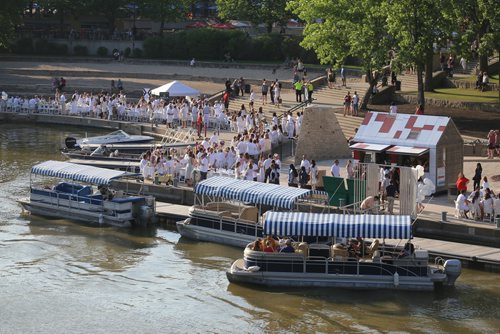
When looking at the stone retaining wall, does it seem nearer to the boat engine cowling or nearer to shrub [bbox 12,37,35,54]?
the boat engine cowling

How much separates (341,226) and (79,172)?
1453 centimetres

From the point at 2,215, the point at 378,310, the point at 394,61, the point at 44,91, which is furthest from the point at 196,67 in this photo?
the point at 378,310

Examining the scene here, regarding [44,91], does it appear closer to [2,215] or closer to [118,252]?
[2,215]

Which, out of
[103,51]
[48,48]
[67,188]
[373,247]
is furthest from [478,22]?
[48,48]

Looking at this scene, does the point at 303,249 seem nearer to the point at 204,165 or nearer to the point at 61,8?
the point at 204,165

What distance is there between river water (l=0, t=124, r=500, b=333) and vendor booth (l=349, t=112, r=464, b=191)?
8258 millimetres

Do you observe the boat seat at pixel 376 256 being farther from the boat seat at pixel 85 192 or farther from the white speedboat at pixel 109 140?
the white speedboat at pixel 109 140

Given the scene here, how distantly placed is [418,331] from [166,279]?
30.7 feet

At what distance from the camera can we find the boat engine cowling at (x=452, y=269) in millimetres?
37781

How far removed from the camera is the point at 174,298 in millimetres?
37469

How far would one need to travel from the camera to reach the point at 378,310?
3619 cm

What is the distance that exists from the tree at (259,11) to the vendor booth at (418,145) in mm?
47768

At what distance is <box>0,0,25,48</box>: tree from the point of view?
Answer: 89.7m

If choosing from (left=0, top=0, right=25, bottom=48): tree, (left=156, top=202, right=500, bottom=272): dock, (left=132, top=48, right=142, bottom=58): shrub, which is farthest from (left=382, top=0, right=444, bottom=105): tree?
(left=132, top=48, right=142, bottom=58): shrub
